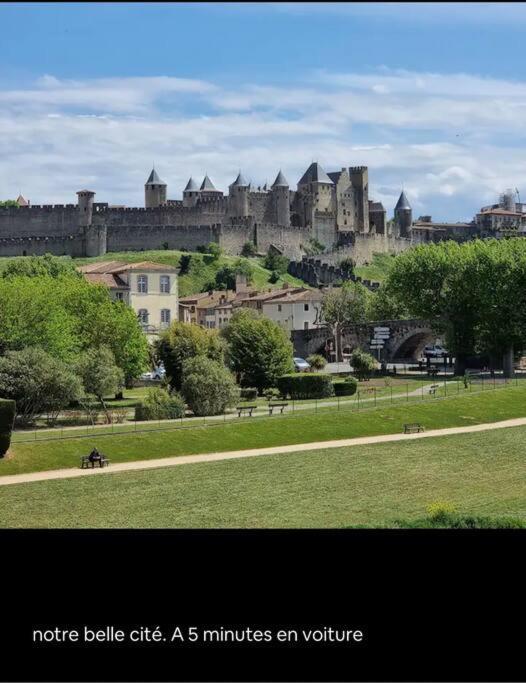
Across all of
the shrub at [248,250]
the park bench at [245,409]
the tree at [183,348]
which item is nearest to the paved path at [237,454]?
the park bench at [245,409]

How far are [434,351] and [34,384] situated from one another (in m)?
40.7

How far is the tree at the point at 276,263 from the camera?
339ft

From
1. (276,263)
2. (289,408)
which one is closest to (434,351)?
(276,263)

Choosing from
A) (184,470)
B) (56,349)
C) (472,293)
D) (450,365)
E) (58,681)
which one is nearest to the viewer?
(58,681)

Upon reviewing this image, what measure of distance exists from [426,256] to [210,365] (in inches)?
1017

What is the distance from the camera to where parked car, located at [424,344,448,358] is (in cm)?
6886

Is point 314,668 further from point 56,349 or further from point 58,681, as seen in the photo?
point 56,349

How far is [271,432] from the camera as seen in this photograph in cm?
3241

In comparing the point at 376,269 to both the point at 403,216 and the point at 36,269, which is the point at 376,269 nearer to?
the point at 403,216

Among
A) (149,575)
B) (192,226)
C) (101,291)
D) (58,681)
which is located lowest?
(58,681)

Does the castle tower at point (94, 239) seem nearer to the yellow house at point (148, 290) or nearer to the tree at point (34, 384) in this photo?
the yellow house at point (148, 290)

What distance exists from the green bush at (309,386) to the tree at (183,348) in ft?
9.20

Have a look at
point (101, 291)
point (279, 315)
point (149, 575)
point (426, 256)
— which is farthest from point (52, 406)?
point (279, 315)

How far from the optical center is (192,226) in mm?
106750
